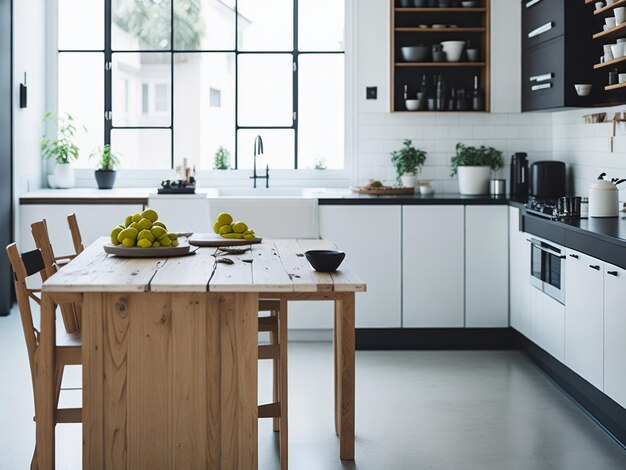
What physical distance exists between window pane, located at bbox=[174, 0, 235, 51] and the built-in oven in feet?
10.5

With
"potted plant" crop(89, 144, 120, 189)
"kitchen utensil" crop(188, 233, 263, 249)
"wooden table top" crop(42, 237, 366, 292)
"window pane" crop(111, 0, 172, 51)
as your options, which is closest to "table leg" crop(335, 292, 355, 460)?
"wooden table top" crop(42, 237, 366, 292)

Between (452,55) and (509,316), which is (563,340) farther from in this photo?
(452,55)

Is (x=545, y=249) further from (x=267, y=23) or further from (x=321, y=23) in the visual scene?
(x=267, y=23)

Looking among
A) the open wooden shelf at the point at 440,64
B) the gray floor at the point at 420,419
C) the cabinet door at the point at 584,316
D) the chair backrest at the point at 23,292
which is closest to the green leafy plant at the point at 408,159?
the open wooden shelf at the point at 440,64

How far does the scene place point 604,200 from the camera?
5.20m

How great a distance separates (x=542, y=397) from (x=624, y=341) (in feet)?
3.62

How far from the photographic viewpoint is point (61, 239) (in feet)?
22.5

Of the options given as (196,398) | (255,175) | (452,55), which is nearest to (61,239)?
(255,175)

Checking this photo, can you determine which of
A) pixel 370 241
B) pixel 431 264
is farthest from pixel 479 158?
pixel 370 241

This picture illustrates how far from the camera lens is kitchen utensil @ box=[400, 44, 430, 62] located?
7.05 meters

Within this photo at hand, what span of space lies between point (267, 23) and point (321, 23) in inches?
17.1

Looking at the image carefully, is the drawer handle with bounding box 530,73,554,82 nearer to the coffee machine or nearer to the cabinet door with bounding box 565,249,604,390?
the coffee machine

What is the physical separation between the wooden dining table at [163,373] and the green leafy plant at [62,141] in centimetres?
406

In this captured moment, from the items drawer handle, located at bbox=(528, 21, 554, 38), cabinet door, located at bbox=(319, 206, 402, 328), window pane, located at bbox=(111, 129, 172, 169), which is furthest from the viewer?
window pane, located at bbox=(111, 129, 172, 169)
